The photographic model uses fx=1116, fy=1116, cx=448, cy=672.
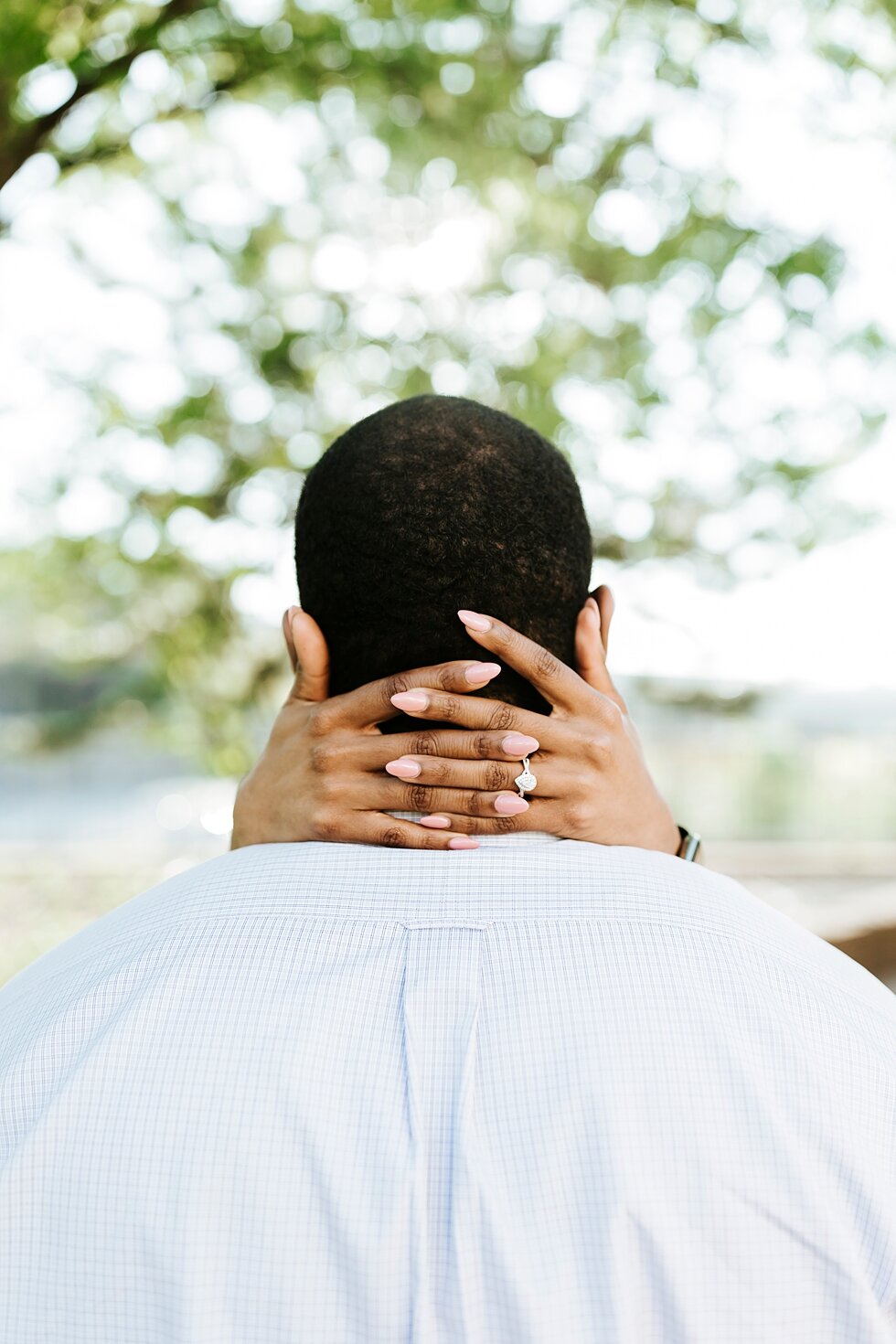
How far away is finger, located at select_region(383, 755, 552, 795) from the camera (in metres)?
1.30

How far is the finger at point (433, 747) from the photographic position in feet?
4.32

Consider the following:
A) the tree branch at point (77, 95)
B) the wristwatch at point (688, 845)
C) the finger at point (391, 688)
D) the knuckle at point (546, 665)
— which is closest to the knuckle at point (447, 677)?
the finger at point (391, 688)

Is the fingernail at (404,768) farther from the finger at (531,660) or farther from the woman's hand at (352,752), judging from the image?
the finger at (531,660)

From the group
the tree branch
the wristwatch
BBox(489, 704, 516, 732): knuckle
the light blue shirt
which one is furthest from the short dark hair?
the tree branch

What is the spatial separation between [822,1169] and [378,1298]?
407 mm

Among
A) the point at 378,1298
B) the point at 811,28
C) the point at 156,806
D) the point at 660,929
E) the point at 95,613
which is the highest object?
the point at 811,28

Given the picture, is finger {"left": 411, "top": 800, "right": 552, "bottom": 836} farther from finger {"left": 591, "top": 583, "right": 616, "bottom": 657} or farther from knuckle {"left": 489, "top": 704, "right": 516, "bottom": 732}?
finger {"left": 591, "top": 583, "right": 616, "bottom": 657}

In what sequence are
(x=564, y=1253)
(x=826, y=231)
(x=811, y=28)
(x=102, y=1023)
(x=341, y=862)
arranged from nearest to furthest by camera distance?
(x=564, y=1253) → (x=102, y=1023) → (x=341, y=862) → (x=811, y=28) → (x=826, y=231)

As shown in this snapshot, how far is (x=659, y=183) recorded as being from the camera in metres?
6.04

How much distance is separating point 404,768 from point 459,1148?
47 cm

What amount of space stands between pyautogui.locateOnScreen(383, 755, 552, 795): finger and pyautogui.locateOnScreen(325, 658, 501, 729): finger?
0.21 ft

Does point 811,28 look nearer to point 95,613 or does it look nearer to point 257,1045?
point 95,613

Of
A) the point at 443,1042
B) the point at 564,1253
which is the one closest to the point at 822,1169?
the point at 564,1253

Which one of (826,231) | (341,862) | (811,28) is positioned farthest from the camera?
(826,231)
